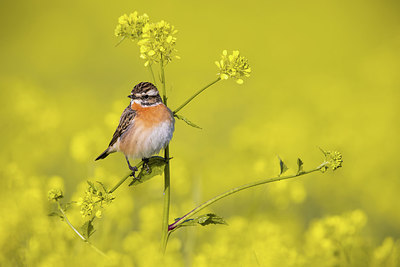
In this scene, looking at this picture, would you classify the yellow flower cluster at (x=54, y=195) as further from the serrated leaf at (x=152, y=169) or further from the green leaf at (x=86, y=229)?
the serrated leaf at (x=152, y=169)

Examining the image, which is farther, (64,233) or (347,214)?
(347,214)

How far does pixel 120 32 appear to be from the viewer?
5043 millimetres

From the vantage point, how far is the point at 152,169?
475 cm

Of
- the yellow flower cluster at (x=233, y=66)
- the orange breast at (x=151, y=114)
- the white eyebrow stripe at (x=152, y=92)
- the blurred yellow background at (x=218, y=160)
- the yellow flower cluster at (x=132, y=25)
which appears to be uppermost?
the yellow flower cluster at (x=132, y=25)

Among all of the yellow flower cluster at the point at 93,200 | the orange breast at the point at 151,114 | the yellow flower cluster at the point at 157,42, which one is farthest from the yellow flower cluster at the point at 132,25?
the yellow flower cluster at the point at 93,200

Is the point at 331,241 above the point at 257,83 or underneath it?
above

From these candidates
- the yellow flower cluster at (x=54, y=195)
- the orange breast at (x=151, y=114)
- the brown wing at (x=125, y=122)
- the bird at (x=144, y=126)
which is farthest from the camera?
Answer: the brown wing at (x=125, y=122)

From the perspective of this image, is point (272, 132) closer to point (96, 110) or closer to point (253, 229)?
point (253, 229)

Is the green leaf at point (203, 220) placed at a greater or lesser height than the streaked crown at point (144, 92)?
lesser

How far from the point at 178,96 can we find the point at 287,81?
16.1 feet

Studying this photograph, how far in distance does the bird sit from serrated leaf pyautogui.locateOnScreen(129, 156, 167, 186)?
121 millimetres

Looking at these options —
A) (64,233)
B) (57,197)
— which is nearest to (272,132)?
(64,233)

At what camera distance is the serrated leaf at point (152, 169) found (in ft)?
15.5

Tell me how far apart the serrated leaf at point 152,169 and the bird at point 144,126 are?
0.40 feet
